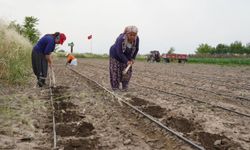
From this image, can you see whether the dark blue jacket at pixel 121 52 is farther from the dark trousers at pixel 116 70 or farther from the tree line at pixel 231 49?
the tree line at pixel 231 49

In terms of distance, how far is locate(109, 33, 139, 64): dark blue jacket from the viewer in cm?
971

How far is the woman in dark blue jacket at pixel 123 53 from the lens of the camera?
9.41 m

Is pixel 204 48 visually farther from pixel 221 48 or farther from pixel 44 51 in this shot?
pixel 44 51

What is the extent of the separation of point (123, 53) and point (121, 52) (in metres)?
0.10

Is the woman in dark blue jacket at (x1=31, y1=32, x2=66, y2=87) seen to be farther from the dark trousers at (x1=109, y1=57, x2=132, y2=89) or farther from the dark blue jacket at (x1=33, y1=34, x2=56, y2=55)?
the dark trousers at (x1=109, y1=57, x2=132, y2=89)

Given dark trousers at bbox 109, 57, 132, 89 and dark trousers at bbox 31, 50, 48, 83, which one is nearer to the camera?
dark trousers at bbox 109, 57, 132, 89

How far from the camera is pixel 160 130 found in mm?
5719

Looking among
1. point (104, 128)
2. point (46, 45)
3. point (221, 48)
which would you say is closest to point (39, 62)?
point (46, 45)

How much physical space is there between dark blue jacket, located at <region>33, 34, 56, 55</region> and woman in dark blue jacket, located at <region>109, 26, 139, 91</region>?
5.64 feet

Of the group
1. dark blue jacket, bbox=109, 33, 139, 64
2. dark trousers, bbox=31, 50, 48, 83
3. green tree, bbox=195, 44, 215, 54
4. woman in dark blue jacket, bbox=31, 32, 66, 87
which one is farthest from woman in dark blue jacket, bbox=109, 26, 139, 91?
green tree, bbox=195, 44, 215, 54

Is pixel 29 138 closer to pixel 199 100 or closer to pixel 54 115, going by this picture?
pixel 54 115

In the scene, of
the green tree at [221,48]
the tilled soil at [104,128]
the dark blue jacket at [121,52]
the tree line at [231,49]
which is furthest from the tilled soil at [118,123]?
the green tree at [221,48]

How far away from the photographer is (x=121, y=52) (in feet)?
32.1

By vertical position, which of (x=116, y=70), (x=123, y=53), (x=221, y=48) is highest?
(x=221, y=48)
